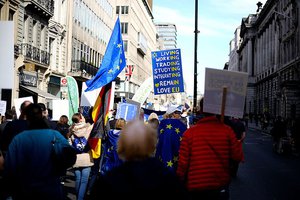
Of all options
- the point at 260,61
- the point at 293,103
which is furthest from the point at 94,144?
the point at 260,61

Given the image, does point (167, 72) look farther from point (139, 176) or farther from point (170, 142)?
point (139, 176)

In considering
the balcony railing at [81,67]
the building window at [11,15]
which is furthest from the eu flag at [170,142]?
the balcony railing at [81,67]

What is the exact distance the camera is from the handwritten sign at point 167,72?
14242 millimetres

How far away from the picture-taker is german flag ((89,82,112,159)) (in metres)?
8.19

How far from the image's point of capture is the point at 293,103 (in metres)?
56.2

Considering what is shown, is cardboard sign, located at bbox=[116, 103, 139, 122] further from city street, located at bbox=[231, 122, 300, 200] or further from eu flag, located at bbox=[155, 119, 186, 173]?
eu flag, located at bbox=[155, 119, 186, 173]

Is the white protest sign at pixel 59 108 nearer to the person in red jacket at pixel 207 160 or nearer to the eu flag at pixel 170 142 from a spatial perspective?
the eu flag at pixel 170 142

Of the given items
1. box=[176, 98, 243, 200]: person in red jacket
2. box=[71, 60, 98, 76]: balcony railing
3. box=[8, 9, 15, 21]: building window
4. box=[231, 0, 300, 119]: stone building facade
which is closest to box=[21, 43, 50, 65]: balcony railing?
box=[8, 9, 15, 21]: building window

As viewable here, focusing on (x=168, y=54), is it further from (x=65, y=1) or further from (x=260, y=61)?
(x=260, y=61)

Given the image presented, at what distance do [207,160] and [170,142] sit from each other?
2.59m

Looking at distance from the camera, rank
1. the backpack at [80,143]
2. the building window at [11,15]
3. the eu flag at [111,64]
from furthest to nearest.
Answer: the building window at [11,15]
the eu flag at [111,64]
the backpack at [80,143]

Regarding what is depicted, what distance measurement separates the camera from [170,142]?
739 cm

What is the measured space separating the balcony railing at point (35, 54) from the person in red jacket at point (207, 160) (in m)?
23.6

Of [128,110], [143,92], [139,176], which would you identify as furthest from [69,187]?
[139,176]
